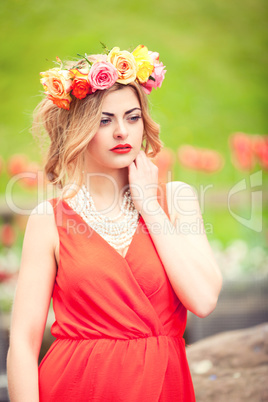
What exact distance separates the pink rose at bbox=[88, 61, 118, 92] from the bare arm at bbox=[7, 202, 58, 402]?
1.33 ft

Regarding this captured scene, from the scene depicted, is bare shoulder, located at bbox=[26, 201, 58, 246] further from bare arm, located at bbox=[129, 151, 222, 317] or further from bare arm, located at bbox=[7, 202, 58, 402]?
bare arm, located at bbox=[129, 151, 222, 317]

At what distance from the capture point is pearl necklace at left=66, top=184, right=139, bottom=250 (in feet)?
5.09

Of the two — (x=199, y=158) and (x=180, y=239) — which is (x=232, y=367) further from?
(x=199, y=158)

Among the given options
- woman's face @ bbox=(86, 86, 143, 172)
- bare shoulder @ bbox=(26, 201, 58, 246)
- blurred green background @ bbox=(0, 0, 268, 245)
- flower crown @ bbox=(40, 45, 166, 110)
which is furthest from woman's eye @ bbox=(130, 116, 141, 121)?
blurred green background @ bbox=(0, 0, 268, 245)

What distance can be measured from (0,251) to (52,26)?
6.02 feet

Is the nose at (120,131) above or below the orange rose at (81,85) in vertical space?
below

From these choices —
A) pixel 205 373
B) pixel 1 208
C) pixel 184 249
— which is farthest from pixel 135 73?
pixel 1 208

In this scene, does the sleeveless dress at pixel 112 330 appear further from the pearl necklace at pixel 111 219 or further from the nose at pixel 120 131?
the nose at pixel 120 131

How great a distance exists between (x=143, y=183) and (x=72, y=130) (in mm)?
277

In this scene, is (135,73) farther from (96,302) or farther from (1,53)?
(1,53)

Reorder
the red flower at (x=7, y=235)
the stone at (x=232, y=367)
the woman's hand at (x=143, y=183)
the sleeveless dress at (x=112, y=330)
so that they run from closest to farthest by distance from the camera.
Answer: the sleeveless dress at (x=112, y=330)
the woman's hand at (x=143, y=183)
the stone at (x=232, y=367)
the red flower at (x=7, y=235)

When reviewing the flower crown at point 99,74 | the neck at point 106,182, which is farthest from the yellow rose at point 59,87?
the neck at point 106,182

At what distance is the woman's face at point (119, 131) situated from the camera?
1506 mm

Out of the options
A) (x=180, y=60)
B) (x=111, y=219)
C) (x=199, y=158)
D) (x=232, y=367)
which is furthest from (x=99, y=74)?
(x=180, y=60)
